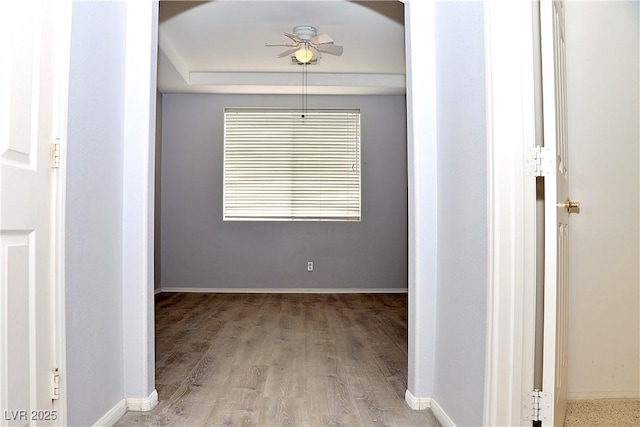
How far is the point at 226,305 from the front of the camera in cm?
609

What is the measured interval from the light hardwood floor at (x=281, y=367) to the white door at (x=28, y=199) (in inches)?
27.8

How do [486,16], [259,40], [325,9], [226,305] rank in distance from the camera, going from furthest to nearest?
1. [226,305]
2. [259,40]
3. [325,9]
4. [486,16]

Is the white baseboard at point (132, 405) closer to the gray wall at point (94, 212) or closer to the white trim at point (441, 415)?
the gray wall at point (94, 212)

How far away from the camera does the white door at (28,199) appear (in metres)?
1.68

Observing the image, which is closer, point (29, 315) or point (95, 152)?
point (29, 315)

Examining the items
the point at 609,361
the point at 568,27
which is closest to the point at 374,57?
the point at 568,27

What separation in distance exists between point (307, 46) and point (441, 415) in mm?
3645

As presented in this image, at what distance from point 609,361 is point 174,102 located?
595cm

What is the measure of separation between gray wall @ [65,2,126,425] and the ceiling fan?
2636 millimetres

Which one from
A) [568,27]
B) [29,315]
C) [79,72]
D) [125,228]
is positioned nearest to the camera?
[29,315]

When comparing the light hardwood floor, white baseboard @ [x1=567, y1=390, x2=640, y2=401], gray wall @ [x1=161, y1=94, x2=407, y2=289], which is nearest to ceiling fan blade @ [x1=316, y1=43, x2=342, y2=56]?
gray wall @ [x1=161, y1=94, x2=407, y2=289]

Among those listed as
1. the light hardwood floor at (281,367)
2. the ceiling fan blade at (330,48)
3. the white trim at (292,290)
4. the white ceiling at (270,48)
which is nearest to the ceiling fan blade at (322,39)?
the ceiling fan blade at (330,48)

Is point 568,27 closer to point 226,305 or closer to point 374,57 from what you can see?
point 374,57

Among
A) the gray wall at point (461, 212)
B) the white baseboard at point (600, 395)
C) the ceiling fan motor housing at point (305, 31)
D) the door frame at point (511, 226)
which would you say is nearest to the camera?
the door frame at point (511, 226)
